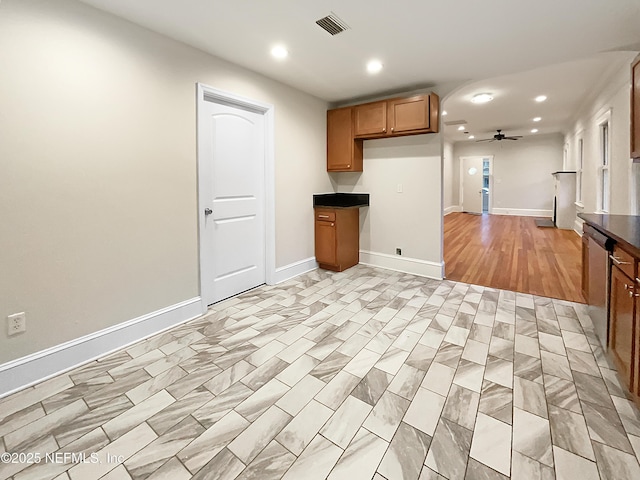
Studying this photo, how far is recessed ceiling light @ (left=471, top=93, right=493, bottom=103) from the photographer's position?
16.7 ft

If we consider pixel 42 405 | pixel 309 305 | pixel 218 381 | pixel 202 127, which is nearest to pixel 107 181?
pixel 202 127

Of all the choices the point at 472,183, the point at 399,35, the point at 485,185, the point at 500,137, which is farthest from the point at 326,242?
the point at 485,185

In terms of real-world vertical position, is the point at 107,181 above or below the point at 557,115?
below

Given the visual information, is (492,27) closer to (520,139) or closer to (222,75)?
(222,75)

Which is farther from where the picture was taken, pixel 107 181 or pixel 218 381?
pixel 107 181

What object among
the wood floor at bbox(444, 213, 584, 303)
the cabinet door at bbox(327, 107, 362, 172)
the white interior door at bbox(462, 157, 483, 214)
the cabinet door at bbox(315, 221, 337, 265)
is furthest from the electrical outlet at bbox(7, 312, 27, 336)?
the white interior door at bbox(462, 157, 483, 214)

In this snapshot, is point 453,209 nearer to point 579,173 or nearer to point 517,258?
point 579,173

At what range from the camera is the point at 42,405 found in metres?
1.73

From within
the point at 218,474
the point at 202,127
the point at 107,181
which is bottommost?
the point at 218,474

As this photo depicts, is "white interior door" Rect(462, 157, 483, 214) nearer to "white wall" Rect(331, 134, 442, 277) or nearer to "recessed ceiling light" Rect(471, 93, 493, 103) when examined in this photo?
"recessed ceiling light" Rect(471, 93, 493, 103)

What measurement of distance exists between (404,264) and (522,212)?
27.8 ft

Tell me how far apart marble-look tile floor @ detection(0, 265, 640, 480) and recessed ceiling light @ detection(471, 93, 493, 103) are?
3807 millimetres

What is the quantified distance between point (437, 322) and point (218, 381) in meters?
1.84

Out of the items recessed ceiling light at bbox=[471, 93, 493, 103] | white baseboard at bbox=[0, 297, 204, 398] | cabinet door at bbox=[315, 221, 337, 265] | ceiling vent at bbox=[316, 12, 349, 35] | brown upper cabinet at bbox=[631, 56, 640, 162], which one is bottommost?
white baseboard at bbox=[0, 297, 204, 398]
